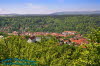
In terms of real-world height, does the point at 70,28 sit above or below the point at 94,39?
below

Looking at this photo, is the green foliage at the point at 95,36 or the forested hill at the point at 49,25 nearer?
the green foliage at the point at 95,36

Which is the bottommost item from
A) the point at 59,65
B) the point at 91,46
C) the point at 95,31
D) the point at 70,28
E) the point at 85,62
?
the point at 70,28

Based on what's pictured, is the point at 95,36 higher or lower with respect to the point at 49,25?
higher

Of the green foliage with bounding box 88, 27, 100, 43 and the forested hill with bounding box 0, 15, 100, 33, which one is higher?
the green foliage with bounding box 88, 27, 100, 43

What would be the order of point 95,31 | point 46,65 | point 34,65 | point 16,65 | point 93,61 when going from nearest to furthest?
point 93,61, point 95,31, point 16,65, point 34,65, point 46,65

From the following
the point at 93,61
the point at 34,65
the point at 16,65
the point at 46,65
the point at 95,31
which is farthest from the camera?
the point at 46,65

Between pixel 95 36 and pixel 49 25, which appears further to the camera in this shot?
pixel 49 25

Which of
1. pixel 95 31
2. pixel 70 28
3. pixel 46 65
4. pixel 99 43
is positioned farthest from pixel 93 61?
pixel 70 28

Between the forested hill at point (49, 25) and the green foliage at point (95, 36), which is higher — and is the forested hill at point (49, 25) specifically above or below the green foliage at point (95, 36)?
below

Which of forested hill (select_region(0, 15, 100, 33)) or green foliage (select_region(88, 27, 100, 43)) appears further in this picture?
forested hill (select_region(0, 15, 100, 33))

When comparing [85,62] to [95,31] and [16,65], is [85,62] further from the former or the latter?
[16,65]

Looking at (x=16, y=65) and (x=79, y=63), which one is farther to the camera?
(x=16, y=65)
